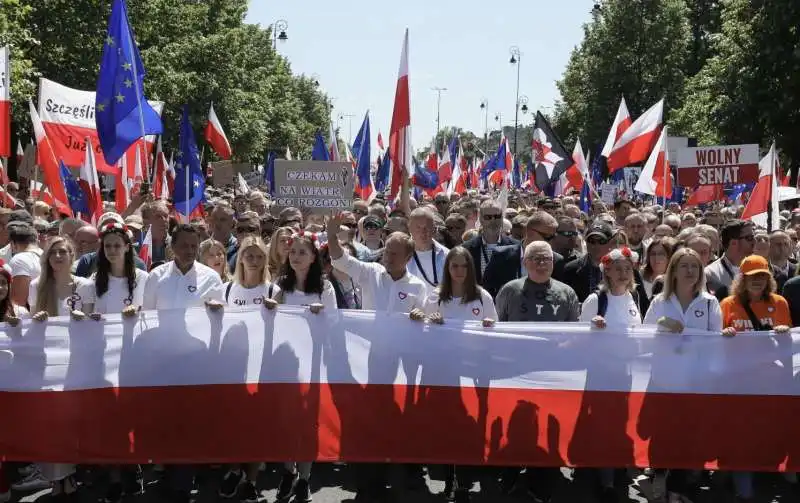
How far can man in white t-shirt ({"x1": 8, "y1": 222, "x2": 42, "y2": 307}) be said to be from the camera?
25.1ft

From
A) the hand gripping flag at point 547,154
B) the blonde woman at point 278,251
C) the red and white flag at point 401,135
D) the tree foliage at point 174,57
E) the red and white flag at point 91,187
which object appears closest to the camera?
the blonde woman at point 278,251

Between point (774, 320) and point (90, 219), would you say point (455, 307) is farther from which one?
point (90, 219)

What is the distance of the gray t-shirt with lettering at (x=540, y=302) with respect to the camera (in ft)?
23.0

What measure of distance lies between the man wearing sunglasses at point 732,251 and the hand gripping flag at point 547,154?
7.92m

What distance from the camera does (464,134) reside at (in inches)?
5763

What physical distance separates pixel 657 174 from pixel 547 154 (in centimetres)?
261

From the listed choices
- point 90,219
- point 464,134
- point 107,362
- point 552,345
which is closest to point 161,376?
point 107,362

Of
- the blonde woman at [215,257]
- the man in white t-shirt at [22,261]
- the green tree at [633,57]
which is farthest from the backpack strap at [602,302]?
the green tree at [633,57]

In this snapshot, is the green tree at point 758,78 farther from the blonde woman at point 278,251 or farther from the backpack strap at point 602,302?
the blonde woman at point 278,251

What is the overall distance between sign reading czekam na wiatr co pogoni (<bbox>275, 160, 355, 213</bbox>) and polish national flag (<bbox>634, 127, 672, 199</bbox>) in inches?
281

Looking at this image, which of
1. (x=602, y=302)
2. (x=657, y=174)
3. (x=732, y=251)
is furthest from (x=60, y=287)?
(x=657, y=174)

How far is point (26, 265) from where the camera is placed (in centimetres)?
810

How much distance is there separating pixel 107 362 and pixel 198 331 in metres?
0.57

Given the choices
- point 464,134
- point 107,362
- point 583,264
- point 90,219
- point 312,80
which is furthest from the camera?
point 464,134
